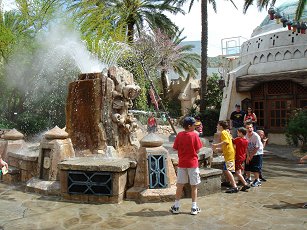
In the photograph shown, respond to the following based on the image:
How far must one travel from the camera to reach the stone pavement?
4305 mm

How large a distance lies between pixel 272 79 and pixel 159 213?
12.3 metres

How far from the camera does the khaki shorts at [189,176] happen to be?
4812mm

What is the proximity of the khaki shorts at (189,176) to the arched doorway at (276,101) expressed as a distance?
1158 cm

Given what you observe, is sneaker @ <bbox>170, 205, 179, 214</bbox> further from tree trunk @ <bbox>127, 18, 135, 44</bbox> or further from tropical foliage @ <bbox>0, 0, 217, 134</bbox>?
tree trunk @ <bbox>127, 18, 135, 44</bbox>

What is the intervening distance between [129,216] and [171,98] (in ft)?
92.5

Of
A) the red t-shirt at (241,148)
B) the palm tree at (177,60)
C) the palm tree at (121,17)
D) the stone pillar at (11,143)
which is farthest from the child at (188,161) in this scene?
the palm tree at (177,60)

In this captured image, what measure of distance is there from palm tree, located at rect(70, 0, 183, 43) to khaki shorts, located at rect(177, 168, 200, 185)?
56.0 feet

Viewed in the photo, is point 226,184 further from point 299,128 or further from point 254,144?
point 299,128

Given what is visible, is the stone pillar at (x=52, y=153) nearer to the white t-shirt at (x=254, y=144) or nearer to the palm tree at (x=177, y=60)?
the white t-shirt at (x=254, y=144)

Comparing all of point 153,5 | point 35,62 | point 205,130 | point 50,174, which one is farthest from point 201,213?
point 153,5

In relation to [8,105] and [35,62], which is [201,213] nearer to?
[35,62]

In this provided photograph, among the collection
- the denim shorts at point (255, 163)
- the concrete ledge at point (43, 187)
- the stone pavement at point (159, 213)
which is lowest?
the stone pavement at point (159, 213)

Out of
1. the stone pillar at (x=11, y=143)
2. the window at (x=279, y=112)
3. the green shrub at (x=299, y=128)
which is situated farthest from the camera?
the window at (x=279, y=112)

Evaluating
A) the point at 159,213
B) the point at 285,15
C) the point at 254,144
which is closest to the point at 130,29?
the point at 285,15
